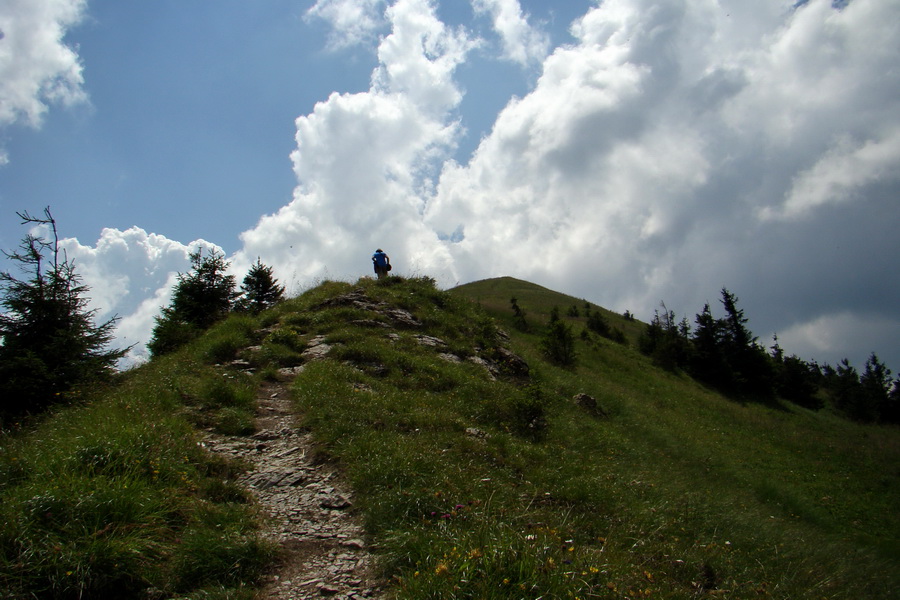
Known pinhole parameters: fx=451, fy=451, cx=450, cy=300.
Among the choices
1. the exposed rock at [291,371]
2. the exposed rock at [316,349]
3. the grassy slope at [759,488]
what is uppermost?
the exposed rock at [316,349]

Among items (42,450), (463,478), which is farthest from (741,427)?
(42,450)

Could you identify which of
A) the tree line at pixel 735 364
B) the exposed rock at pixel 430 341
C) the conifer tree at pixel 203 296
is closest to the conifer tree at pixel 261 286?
the conifer tree at pixel 203 296

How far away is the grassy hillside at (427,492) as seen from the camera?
3816mm

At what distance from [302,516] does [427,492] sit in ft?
4.98

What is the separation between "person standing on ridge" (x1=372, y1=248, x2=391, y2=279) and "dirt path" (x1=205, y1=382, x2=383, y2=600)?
14.5 meters

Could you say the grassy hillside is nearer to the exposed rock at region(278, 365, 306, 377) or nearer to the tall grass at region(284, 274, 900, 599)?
the tall grass at region(284, 274, 900, 599)

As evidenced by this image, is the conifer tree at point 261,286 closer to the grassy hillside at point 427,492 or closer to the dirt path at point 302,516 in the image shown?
the grassy hillside at point 427,492

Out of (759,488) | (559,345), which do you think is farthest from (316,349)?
(559,345)

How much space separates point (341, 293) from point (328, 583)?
50.2 ft

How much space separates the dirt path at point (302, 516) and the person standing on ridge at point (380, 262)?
572 inches

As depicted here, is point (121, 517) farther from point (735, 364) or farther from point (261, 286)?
point (735, 364)

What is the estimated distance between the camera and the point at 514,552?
3604 mm

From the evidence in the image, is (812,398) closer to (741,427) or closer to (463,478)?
(741,427)

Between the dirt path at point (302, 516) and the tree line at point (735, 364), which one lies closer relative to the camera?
the dirt path at point (302, 516)
